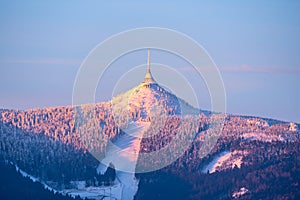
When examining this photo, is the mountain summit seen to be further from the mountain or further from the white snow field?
the white snow field

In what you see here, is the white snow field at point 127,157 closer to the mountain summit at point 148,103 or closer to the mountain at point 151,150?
the mountain at point 151,150

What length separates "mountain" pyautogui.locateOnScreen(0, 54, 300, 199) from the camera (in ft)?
372

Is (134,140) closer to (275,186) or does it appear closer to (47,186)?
(47,186)

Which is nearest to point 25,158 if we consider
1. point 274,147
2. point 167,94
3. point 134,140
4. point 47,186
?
point 47,186

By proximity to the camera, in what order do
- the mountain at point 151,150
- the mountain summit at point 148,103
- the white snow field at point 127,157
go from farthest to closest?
the mountain summit at point 148,103
the white snow field at point 127,157
the mountain at point 151,150

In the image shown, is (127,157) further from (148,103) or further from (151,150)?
(148,103)

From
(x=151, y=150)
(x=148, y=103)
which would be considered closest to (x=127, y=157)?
(x=151, y=150)

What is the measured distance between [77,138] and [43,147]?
8.33m

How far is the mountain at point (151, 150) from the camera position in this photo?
11344 centimetres

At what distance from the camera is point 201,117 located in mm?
154750

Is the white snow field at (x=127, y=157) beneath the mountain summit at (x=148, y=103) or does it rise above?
beneath

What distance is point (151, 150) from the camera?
132875 millimetres

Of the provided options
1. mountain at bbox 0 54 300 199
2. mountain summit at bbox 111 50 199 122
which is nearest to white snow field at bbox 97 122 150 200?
mountain at bbox 0 54 300 199

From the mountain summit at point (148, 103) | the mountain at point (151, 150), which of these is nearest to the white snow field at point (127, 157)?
the mountain at point (151, 150)
